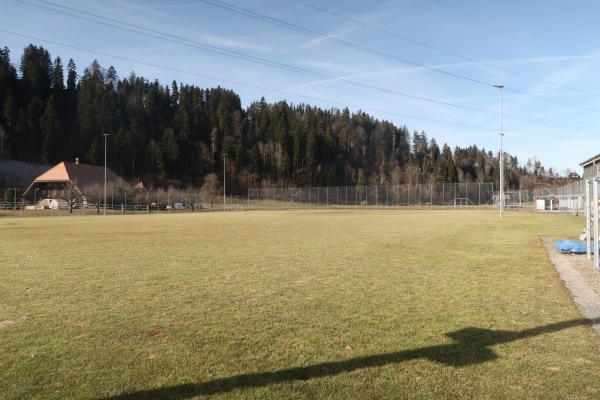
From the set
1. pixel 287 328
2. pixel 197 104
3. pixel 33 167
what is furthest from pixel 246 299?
pixel 197 104

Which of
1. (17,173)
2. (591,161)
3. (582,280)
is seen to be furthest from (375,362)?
(17,173)

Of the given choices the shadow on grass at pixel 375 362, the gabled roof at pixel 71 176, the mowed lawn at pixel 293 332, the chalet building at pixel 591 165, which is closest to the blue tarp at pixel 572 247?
the mowed lawn at pixel 293 332

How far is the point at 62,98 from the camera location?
416 feet

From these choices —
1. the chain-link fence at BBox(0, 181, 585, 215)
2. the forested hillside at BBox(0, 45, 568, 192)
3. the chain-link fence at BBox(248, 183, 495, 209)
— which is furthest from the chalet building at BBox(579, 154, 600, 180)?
the forested hillside at BBox(0, 45, 568, 192)

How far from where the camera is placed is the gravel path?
6914mm

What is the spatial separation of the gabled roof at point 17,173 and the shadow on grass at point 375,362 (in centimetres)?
9530

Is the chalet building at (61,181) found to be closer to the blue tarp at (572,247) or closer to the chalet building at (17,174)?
the chalet building at (17,174)

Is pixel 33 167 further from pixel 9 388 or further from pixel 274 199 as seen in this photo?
pixel 9 388

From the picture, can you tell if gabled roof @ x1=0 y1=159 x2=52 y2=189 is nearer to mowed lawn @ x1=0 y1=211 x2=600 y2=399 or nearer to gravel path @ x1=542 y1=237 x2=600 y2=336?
mowed lawn @ x1=0 y1=211 x2=600 y2=399

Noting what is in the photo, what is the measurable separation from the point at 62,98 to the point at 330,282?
141236 millimetres

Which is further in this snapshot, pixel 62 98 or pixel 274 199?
pixel 62 98

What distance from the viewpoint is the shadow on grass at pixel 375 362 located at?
13.1ft

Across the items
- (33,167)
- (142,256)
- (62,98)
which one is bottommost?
(142,256)

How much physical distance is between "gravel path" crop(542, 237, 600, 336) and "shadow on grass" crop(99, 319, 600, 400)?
1.42 meters
